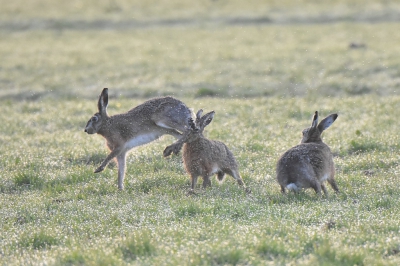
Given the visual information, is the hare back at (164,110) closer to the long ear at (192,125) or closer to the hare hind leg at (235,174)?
the long ear at (192,125)

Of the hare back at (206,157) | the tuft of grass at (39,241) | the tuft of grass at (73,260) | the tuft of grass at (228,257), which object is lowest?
the tuft of grass at (39,241)

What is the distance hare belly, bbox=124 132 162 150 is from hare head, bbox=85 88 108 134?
1.80ft

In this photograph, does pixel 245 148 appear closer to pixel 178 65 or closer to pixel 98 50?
pixel 178 65

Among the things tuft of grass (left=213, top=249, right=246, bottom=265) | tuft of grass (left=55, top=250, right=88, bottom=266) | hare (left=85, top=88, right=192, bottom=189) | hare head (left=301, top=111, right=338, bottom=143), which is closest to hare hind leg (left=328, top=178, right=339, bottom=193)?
hare head (left=301, top=111, right=338, bottom=143)

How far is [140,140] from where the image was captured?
1143cm

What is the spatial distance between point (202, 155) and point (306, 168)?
66.7 inches

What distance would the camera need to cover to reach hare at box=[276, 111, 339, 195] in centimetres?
933

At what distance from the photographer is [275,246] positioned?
6906mm

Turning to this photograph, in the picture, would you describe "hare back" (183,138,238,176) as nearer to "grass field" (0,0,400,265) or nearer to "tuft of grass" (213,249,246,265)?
"grass field" (0,0,400,265)

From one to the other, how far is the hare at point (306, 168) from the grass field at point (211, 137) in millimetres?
208

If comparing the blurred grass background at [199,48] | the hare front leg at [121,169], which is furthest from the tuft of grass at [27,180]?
the blurred grass background at [199,48]

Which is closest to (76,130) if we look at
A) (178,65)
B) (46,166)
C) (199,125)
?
(46,166)

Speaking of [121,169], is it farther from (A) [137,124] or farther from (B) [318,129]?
(B) [318,129]

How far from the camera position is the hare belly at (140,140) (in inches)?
446
